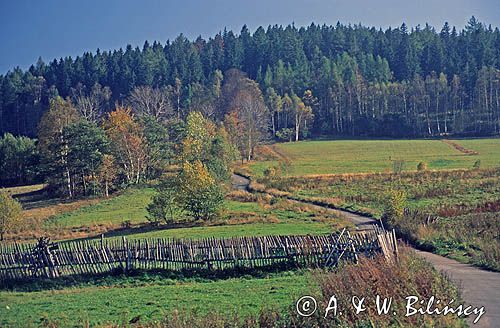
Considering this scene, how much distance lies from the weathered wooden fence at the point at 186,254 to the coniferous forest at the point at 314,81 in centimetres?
8322

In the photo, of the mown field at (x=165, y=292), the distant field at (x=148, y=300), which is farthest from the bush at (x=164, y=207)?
the distant field at (x=148, y=300)

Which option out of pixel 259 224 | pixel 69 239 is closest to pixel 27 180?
pixel 69 239

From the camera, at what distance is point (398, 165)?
76.3m

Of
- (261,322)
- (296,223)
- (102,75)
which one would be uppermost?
(102,75)

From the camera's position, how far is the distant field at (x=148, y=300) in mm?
17391

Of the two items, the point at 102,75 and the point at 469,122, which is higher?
the point at 102,75

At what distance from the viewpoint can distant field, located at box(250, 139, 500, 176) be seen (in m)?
83.4

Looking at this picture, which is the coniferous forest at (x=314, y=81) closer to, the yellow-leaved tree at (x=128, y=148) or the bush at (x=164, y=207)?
the yellow-leaved tree at (x=128, y=148)

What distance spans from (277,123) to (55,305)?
11915 cm

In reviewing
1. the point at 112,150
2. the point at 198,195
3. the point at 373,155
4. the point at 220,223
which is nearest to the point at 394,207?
the point at 220,223

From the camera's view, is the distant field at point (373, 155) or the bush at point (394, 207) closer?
the bush at point (394, 207)

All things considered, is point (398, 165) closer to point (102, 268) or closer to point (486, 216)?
point (486, 216)

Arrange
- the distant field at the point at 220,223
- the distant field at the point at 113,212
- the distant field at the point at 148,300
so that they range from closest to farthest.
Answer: the distant field at the point at 148,300
the distant field at the point at 220,223
the distant field at the point at 113,212

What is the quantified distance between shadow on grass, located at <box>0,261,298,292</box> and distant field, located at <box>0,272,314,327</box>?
21.0 inches
